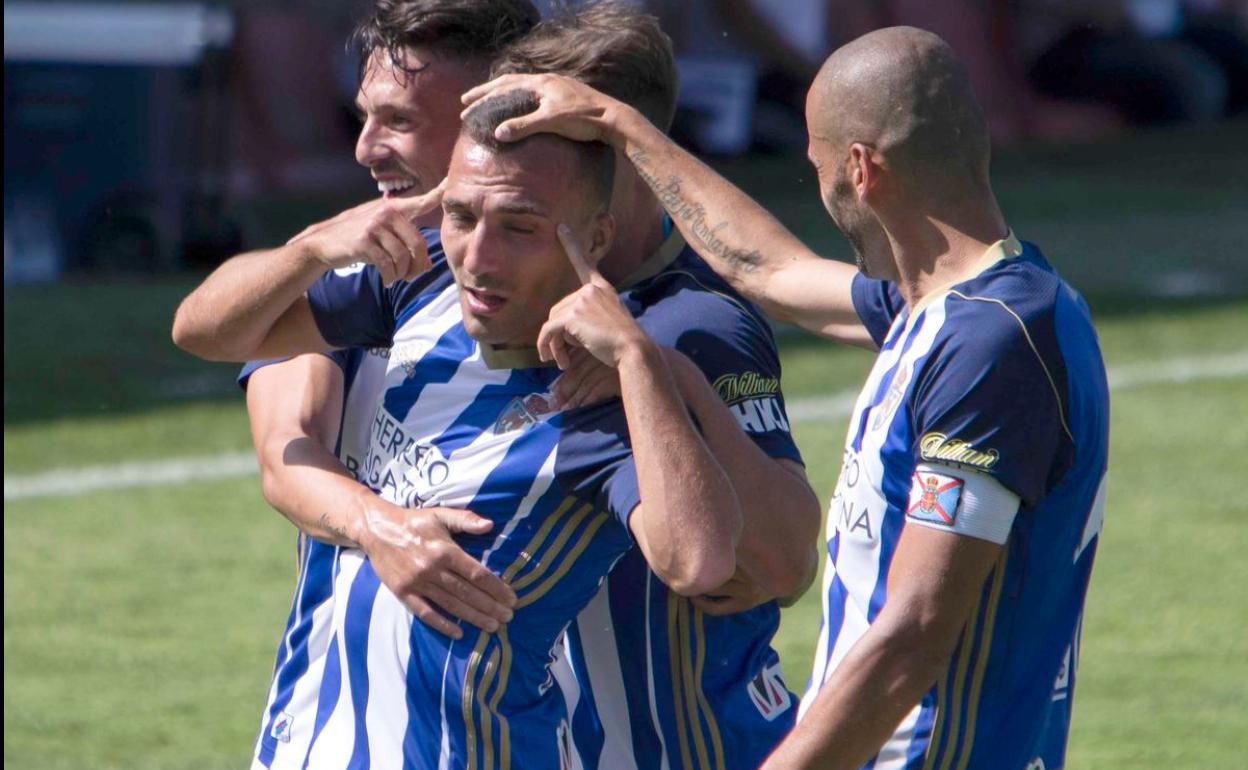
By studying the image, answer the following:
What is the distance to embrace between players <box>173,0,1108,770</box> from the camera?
2869 mm

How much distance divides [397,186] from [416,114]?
0.52 ft

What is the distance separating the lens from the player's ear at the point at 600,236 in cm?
333

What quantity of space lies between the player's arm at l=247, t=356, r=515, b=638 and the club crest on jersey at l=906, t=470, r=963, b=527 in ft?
2.50

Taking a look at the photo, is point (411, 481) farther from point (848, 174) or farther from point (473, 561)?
point (848, 174)

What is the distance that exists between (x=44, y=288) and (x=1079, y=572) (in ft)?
45.9

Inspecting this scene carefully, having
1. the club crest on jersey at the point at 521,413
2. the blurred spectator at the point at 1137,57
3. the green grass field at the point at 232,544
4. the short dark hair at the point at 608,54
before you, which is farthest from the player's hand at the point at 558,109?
the blurred spectator at the point at 1137,57

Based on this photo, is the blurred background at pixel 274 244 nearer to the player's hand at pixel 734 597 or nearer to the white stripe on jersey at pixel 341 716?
the white stripe on jersey at pixel 341 716

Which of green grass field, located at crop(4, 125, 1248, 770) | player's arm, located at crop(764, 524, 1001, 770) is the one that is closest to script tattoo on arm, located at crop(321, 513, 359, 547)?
player's arm, located at crop(764, 524, 1001, 770)

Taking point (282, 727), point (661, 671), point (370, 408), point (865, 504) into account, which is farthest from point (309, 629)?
point (865, 504)

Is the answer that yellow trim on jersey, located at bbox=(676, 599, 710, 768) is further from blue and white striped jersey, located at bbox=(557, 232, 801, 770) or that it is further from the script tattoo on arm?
the script tattoo on arm

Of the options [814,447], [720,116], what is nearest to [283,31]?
[720,116]

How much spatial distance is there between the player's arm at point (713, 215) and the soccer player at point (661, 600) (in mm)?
72

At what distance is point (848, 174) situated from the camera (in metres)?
3.06

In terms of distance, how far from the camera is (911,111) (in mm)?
2992
